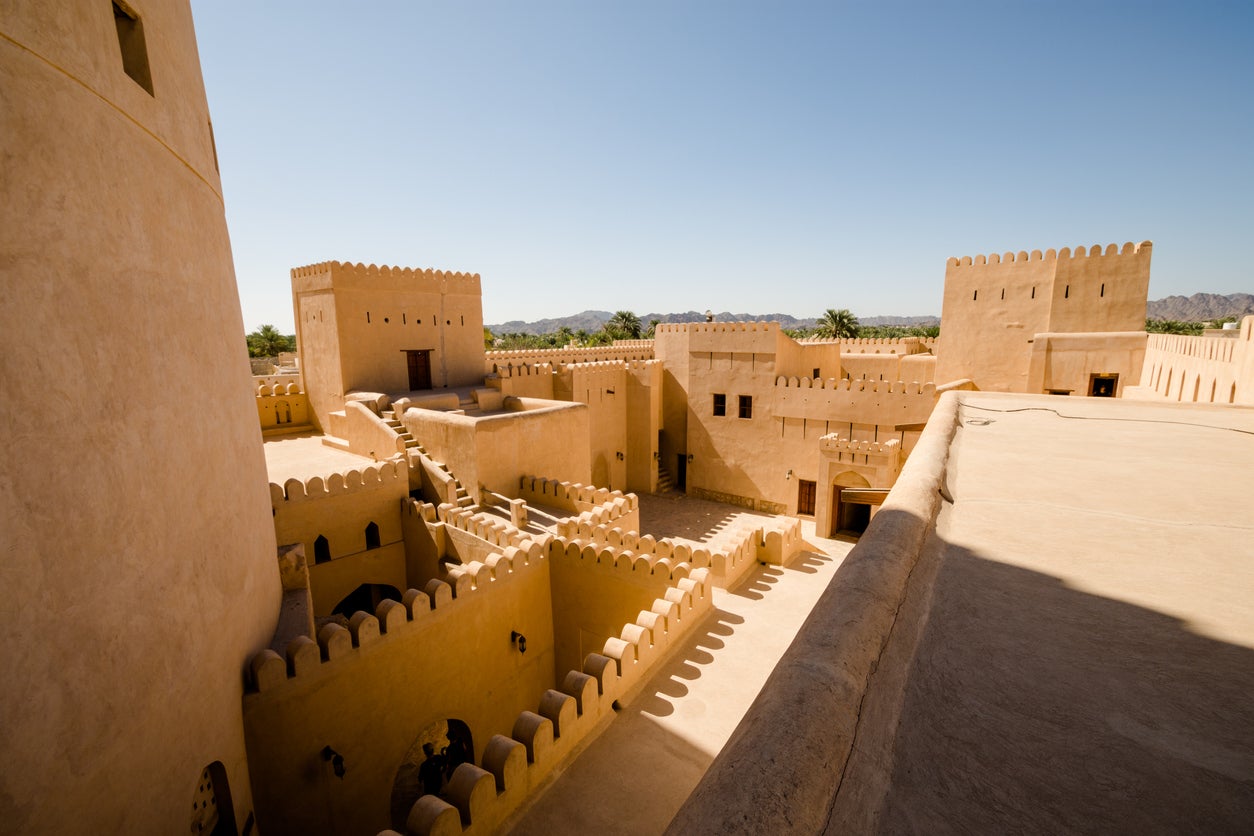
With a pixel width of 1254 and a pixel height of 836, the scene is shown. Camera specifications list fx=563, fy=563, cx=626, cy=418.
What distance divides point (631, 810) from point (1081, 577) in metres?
3.40

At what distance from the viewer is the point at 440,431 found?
1180cm

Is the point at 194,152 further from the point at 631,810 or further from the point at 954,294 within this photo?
the point at 954,294

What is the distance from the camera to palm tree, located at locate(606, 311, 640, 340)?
46.1 m

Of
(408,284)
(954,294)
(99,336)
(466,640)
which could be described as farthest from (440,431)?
(954,294)

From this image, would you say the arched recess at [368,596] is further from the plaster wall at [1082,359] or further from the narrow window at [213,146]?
the plaster wall at [1082,359]

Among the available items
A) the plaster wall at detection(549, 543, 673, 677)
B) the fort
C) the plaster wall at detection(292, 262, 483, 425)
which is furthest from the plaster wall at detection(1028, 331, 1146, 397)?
the plaster wall at detection(292, 262, 483, 425)

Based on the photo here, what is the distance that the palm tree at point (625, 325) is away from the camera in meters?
46.1

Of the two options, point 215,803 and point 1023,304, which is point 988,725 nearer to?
point 215,803

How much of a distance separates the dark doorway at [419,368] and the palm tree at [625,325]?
29443 millimetres

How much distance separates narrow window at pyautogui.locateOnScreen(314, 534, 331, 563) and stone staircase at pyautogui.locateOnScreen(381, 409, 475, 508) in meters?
2.32

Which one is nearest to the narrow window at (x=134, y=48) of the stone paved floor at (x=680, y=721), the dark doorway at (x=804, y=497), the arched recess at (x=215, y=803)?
the arched recess at (x=215, y=803)

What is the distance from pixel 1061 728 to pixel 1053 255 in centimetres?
1885

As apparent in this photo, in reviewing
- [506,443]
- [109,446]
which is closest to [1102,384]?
[506,443]

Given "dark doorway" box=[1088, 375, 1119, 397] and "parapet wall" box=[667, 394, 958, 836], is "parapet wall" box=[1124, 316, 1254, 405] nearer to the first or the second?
"dark doorway" box=[1088, 375, 1119, 397]
